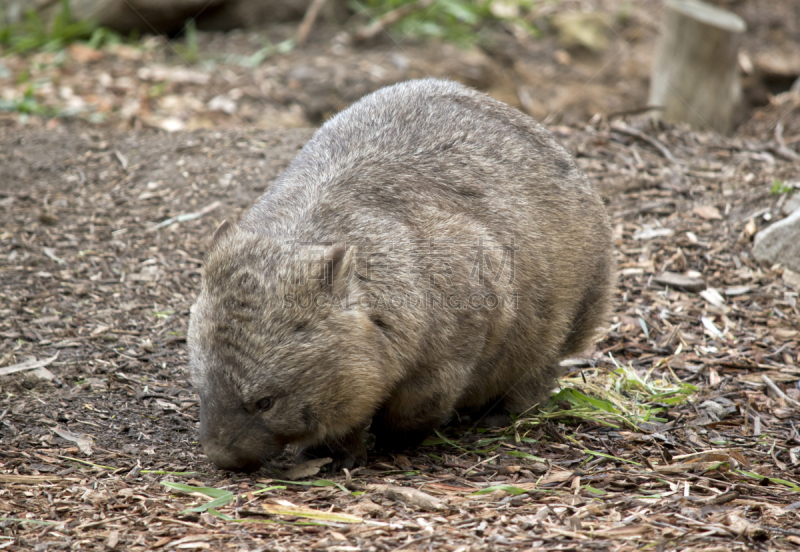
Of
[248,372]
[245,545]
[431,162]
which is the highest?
[431,162]

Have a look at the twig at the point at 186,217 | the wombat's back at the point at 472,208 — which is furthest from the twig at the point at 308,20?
the wombat's back at the point at 472,208

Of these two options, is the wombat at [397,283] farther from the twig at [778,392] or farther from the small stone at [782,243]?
the small stone at [782,243]

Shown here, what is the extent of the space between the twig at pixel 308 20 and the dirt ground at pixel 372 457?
169 centimetres

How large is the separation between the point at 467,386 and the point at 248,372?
1289 mm

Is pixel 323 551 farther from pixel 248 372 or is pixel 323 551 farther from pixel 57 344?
pixel 57 344

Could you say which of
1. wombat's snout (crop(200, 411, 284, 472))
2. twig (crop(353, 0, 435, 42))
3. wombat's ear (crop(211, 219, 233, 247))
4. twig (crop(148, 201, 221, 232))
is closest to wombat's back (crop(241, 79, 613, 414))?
wombat's ear (crop(211, 219, 233, 247))

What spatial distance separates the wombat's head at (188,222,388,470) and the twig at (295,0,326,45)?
785cm

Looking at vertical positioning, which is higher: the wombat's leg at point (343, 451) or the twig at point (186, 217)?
the twig at point (186, 217)

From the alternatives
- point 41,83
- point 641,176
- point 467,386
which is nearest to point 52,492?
point 467,386

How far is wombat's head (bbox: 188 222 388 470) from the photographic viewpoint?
3.52m

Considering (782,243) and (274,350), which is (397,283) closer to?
(274,350)

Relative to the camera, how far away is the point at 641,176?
7086 mm

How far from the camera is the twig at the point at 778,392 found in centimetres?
464

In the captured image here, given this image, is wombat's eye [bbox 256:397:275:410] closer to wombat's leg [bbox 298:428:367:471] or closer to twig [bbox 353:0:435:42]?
wombat's leg [bbox 298:428:367:471]
